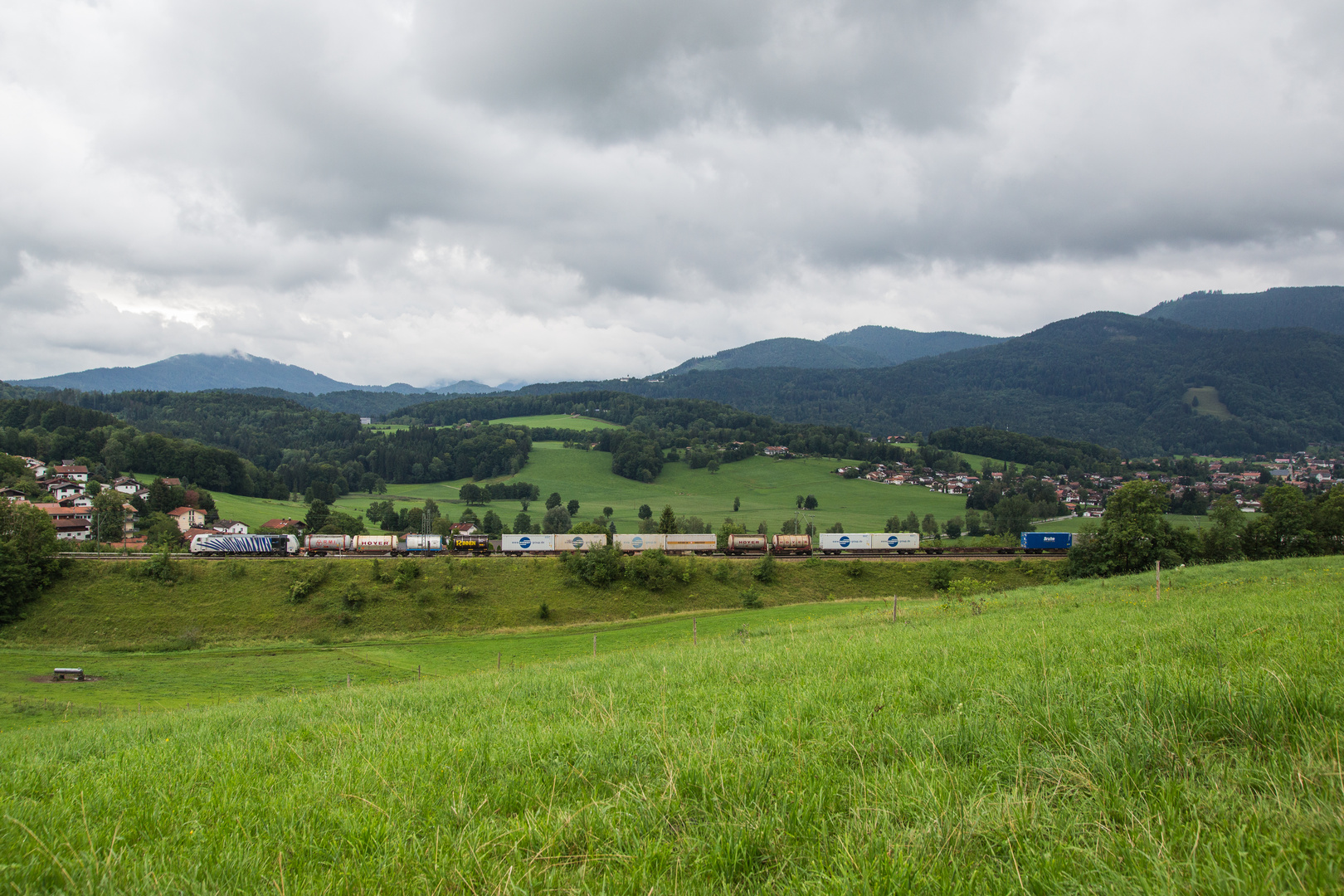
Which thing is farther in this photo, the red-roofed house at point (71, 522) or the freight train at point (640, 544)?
the red-roofed house at point (71, 522)

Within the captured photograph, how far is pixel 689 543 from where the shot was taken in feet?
240

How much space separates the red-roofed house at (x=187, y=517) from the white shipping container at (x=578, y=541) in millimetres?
66779

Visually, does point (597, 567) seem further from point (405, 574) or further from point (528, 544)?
point (405, 574)

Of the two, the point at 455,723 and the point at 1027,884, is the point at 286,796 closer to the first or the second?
the point at 455,723

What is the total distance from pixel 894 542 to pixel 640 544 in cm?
3183

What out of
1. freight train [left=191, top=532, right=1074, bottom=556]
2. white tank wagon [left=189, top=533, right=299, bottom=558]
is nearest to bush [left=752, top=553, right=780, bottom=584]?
freight train [left=191, top=532, right=1074, bottom=556]

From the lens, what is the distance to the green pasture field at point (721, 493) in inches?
5064

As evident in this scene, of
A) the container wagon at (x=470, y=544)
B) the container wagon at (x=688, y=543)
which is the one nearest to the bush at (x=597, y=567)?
the container wagon at (x=688, y=543)

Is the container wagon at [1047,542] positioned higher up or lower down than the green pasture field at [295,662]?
higher up

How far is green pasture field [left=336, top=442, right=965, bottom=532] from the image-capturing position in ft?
422

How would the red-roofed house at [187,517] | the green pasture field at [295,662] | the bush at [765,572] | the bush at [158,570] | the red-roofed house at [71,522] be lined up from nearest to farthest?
the green pasture field at [295,662]
the bush at [158,570]
the bush at [765,572]
the red-roofed house at [187,517]
the red-roofed house at [71,522]

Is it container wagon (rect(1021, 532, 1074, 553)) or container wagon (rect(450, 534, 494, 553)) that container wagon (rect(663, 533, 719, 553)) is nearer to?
container wagon (rect(450, 534, 494, 553))

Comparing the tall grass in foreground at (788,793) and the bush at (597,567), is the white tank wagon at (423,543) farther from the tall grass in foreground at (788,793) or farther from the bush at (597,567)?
the tall grass in foreground at (788,793)

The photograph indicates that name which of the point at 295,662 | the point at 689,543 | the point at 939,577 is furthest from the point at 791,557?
the point at 295,662
